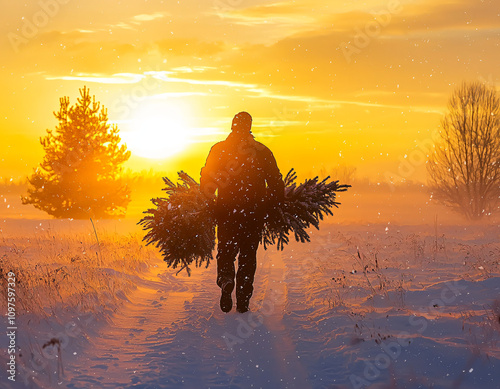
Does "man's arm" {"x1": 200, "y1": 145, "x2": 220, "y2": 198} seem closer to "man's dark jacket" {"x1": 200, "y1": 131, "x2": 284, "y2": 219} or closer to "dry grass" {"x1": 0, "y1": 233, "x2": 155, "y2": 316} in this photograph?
"man's dark jacket" {"x1": 200, "y1": 131, "x2": 284, "y2": 219}

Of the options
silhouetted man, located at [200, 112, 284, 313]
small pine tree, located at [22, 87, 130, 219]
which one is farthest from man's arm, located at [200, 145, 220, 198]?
small pine tree, located at [22, 87, 130, 219]

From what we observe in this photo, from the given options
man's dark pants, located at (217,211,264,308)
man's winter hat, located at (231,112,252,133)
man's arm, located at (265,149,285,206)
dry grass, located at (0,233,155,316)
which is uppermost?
man's winter hat, located at (231,112,252,133)

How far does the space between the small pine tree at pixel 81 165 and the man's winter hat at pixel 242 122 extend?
77.7ft

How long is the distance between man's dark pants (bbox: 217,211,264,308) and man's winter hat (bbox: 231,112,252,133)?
52.9 inches

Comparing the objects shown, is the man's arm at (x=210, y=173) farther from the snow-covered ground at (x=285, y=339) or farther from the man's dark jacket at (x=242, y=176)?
the snow-covered ground at (x=285, y=339)

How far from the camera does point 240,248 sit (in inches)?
301

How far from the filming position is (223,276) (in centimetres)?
757

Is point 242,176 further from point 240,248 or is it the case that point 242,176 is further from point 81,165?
point 81,165

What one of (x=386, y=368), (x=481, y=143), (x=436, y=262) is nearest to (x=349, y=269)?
(x=436, y=262)

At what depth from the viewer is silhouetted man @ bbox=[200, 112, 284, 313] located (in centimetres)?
754

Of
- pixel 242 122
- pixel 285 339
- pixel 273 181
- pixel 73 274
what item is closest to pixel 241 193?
pixel 273 181

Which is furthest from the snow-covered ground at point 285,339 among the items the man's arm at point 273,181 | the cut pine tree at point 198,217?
the man's arm at point 273,181

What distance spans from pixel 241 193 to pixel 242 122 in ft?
3.71

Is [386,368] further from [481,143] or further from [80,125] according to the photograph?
[80,125]
